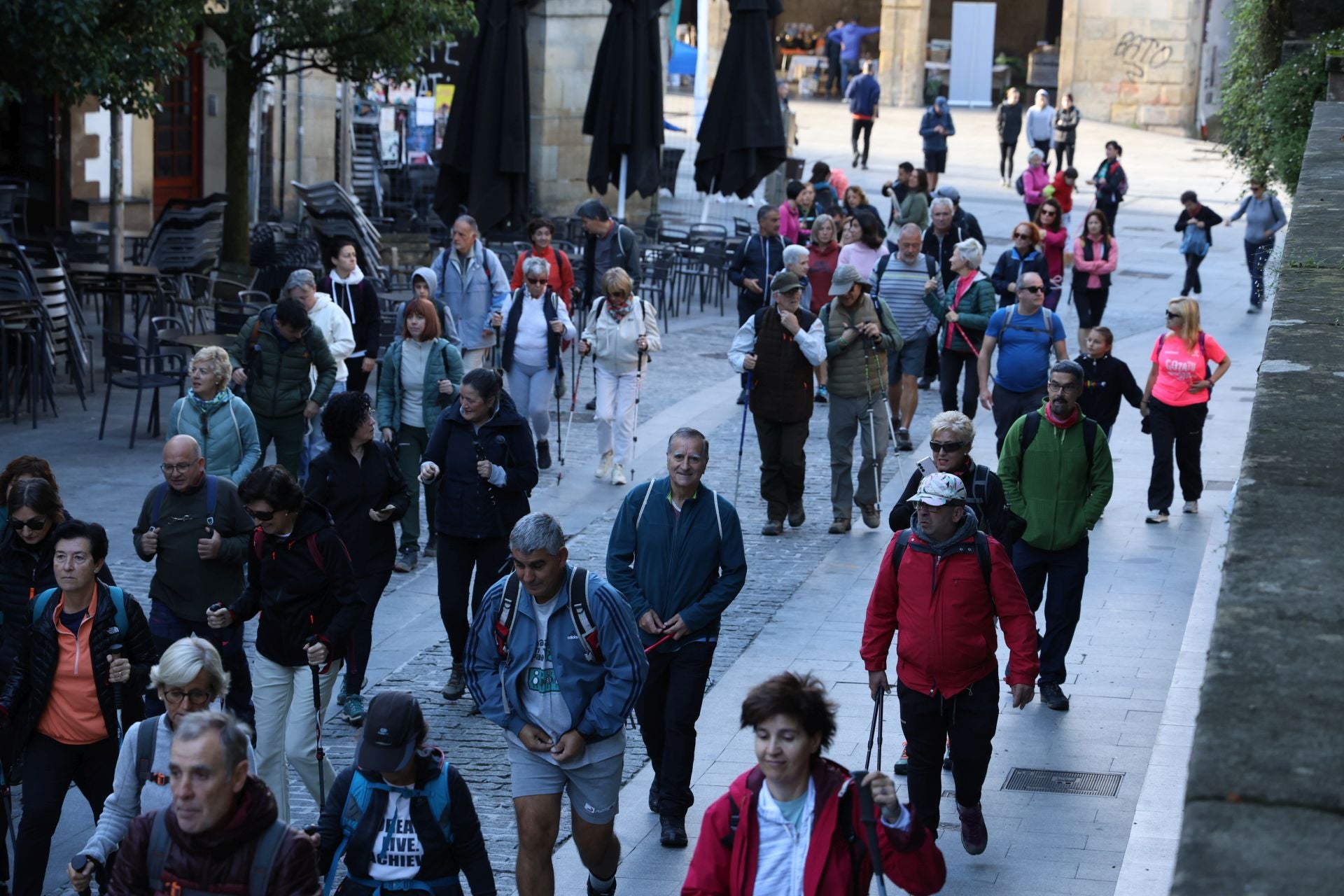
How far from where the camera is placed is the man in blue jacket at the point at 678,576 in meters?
7.06

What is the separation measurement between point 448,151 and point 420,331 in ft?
22.7

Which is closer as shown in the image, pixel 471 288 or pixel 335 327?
pixel 335 327

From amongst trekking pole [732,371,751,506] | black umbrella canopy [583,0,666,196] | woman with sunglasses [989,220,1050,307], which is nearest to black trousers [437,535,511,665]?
trekking pole [732,371,751,506]

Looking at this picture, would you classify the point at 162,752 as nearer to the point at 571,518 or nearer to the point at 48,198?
the point at 571,518

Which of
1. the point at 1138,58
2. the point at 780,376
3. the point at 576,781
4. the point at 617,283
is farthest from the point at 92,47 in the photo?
the point at 1138,58

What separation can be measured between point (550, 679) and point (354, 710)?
2703 mm

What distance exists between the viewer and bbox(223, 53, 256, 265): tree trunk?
18922 mm

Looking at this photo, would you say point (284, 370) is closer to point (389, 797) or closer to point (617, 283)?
point (617, 283)

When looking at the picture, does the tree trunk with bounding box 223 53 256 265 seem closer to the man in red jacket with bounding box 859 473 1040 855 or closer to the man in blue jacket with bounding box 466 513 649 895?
the man in red jacket with bounding box 859 473 1040 855

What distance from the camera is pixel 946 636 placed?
6512 mm

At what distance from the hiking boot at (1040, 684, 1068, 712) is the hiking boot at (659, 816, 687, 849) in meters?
2.38

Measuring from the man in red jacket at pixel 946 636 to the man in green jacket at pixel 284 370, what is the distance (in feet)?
17.3

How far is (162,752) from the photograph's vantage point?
17.6 ft

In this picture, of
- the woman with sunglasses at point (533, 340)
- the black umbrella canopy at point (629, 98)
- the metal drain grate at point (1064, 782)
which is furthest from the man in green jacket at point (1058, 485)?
the black umbrella canopy at point (629, 98)
